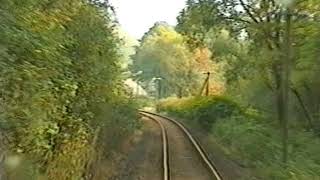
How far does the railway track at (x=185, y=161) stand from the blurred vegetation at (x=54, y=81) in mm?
3595

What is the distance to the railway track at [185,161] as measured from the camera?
63.5 feet

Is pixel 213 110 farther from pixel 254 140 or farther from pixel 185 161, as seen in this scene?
pixel 185 161

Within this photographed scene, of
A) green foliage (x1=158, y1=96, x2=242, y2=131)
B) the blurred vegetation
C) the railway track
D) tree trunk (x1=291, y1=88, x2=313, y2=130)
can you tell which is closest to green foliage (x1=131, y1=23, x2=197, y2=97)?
green foliage (x1=158, y1=96, x2=242, y2=131)

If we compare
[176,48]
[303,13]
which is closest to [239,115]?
[303,13]

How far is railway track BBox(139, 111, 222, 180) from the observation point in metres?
19.4

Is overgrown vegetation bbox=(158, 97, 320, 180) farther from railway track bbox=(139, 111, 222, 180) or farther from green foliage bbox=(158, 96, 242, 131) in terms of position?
railway track bbox=(139, 111, 222, 180)

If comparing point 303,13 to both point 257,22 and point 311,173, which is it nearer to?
point 257,22

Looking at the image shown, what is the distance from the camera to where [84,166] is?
14.5 metres

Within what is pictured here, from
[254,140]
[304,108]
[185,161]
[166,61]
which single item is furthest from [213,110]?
[166,61]

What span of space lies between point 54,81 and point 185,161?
43.7 feet

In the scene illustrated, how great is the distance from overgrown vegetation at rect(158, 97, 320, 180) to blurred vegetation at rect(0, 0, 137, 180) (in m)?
6.44

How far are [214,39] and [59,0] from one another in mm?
27585

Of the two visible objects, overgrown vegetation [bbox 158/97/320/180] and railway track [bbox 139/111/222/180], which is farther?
railway track [bbox 139/111/222/180]

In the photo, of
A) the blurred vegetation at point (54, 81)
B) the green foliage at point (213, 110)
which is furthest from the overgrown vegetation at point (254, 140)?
the blurred vegetation at point (54, 81)
